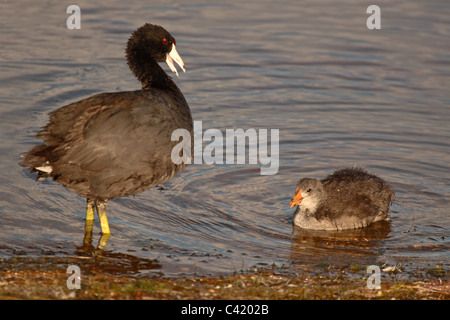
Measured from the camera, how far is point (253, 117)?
36.1 ft

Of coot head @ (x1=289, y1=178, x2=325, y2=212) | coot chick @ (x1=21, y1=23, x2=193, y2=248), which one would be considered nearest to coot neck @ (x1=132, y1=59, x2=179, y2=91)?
coot chick @ (x1=21, y1=23, x2=193, y2=248)

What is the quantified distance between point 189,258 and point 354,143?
14.4ft

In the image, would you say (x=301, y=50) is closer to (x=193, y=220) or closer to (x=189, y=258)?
(x=193, y=220)

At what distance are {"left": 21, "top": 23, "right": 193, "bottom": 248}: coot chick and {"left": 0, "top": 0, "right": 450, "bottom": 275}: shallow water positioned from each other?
72cm

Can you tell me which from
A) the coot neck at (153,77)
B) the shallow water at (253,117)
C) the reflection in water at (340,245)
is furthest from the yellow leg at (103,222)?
the reflection in water at (340,245)

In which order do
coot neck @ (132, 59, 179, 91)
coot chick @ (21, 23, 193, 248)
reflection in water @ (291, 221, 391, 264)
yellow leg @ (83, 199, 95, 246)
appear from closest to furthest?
coot chick @ (21, 23, 193, 248) → reflection in water @ (291, 221, 391, 264) → yellow leg @ (83, 199, 95, 246) → coot neck @ (132, 59, 179, 91)

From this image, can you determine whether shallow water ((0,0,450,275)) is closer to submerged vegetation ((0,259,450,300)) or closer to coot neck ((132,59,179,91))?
submerged vegetation ((0,259,450,300))

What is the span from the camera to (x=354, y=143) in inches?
407

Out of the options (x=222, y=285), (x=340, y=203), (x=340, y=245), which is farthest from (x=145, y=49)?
(x=222, y=285)

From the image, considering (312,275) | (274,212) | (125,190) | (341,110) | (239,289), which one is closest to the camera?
(239,289)

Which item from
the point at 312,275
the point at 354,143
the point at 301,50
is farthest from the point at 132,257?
the point at 301,50

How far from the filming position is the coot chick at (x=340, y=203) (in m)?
8.05

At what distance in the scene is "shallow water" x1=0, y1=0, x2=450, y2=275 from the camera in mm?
7281

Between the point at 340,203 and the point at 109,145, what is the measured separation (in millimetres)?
3023
